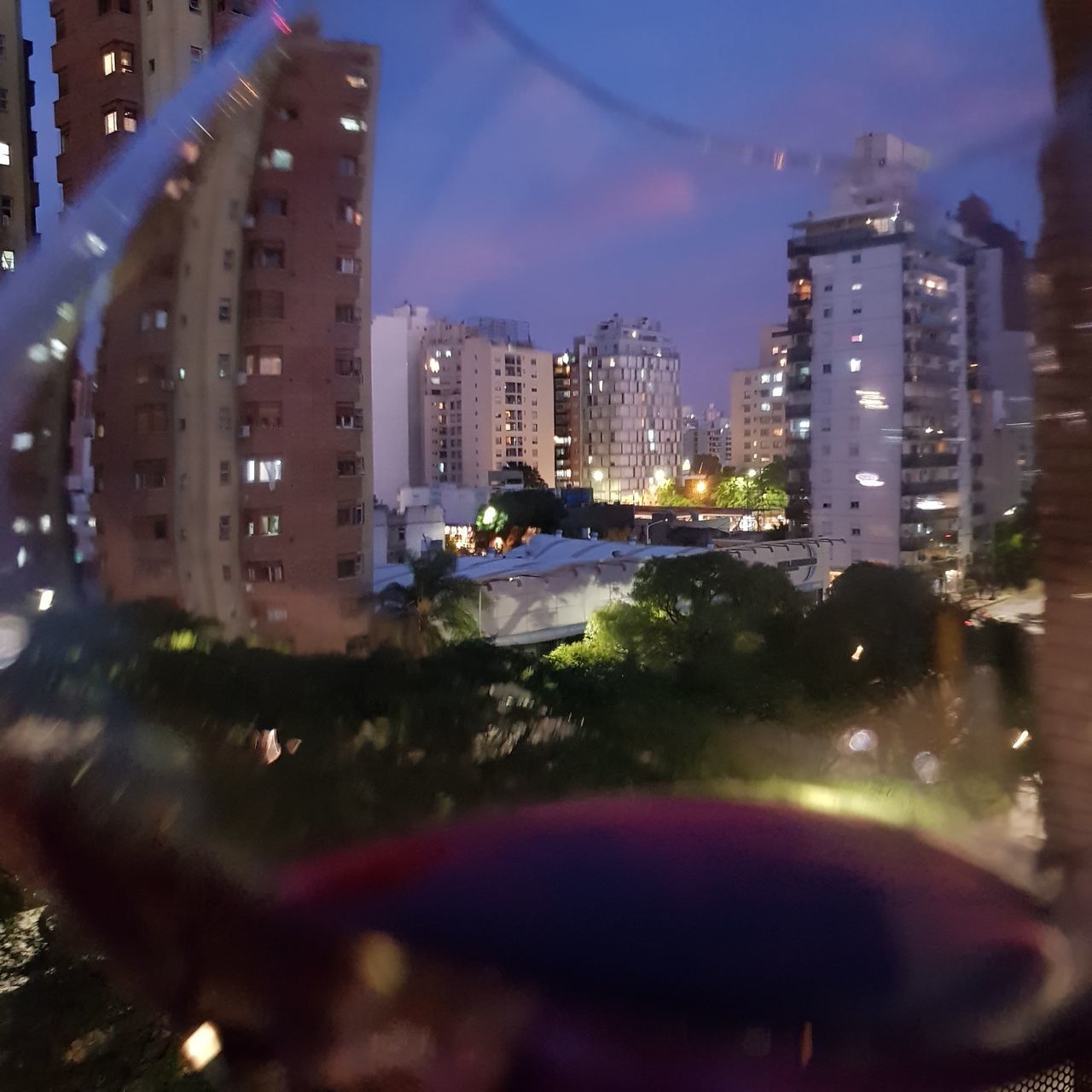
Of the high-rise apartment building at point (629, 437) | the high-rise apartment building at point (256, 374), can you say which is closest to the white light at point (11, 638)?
the high-rise apartment building at point (256, 374)

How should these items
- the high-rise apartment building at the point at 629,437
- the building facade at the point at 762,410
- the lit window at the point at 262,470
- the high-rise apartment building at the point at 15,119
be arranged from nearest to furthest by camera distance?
the lit window at the point at 262,470 → the building facade at the point at 762,410 → the high-rise apartment building at the point at 629,437 → the high-rise apartment building at the point at 15,119

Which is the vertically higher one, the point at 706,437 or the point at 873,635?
the point at 706,437

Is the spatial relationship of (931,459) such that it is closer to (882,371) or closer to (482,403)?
(882,371)

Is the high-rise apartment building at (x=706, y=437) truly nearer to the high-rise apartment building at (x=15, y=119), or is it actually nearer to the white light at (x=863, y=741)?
the white light at (x=863, y=741)

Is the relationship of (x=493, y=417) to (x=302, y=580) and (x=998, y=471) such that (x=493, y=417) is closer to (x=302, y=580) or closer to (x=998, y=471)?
(x=302, y=580)

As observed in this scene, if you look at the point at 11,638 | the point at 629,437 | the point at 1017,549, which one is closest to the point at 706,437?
the point at 629,437
